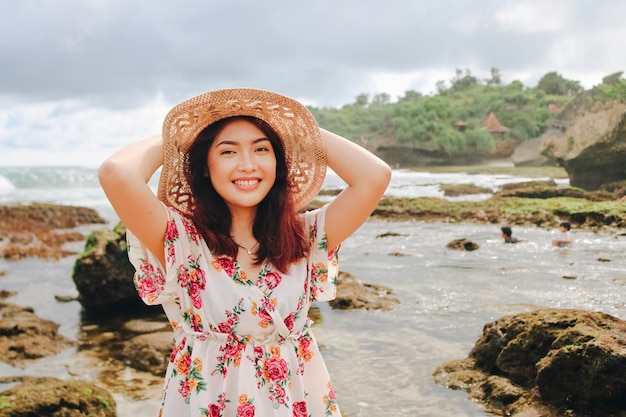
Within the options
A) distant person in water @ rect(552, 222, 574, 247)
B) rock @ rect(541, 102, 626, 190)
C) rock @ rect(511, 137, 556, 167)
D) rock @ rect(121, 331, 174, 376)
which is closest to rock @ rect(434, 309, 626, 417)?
rock @ rect(121, 331, 174, 376)

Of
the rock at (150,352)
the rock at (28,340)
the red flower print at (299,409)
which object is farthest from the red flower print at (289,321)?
the rock at (28,340)

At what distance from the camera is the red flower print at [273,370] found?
1.95 meters

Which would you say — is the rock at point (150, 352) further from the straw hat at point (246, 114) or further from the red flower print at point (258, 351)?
the red flower print at point (258, 351)

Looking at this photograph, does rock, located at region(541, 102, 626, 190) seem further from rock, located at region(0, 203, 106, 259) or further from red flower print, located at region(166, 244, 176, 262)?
rock, located at region(0, 203, 106, 259)

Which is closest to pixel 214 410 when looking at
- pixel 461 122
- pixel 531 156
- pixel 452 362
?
pixel 452 362

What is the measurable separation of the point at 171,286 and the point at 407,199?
19.8 meters

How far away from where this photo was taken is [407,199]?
70.5ft

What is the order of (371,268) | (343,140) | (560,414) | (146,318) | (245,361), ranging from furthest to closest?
(371,268), (146,318), (560,414), (343,140), (245,361)

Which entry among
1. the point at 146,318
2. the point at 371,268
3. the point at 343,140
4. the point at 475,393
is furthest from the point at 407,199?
the point at 343,140

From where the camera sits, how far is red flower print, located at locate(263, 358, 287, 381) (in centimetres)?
195

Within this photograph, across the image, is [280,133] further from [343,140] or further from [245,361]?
[245,361]

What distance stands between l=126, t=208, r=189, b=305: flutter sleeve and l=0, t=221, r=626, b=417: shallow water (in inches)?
126

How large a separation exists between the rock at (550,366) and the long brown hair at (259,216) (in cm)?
265

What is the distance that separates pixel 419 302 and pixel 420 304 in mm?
141
